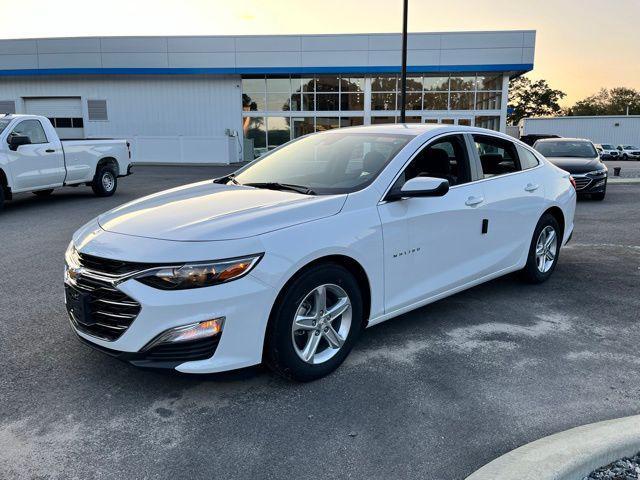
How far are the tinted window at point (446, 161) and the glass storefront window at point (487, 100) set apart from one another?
88.2 feet

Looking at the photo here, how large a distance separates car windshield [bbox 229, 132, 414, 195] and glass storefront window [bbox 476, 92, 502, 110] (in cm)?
2699

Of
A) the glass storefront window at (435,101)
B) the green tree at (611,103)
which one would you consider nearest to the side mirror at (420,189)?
the glass storefront window at (435,101)

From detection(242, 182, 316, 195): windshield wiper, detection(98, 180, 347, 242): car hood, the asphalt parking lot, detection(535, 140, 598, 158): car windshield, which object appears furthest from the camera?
detection(535, 140, 598, 158): car windshield

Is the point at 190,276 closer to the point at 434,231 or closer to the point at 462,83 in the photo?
the point at 434,231

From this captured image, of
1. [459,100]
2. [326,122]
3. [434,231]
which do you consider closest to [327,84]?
[326,122]

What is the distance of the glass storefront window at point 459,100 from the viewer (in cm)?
2978

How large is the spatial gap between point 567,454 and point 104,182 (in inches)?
526

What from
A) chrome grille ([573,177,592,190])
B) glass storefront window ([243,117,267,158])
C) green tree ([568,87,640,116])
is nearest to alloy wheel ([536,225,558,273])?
chrome grille ([573,177,592,190])

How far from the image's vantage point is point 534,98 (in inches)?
4067

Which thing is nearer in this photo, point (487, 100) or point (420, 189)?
point (420, 189)

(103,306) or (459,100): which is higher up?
(459,100)

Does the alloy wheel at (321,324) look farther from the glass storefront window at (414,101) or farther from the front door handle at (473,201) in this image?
the glass storefront window at (414,101)

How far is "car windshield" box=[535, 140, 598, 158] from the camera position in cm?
1437

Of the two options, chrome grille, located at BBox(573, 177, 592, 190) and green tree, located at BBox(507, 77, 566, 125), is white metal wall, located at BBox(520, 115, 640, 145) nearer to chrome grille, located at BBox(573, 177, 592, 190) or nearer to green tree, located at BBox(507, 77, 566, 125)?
chrome grille, located at BBox(573, 177, 592, 190)
